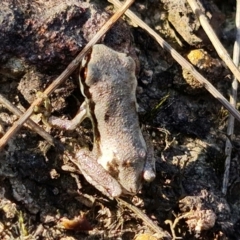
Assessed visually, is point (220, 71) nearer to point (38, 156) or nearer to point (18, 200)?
point (38, 156)

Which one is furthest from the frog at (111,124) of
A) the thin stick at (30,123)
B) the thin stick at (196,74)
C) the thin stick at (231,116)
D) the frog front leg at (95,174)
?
the thin stick at (231,116)

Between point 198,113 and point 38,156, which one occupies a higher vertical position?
point 38,156

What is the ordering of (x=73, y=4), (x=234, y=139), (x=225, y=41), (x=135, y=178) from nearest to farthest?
(x=135, y=178) < (x=73, y=4) < (x=234, y=139) < (x=225, y=41)

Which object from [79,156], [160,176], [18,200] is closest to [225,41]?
[160,176]

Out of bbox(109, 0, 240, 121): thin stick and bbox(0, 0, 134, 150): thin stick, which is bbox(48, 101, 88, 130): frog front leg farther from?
bbox(109, 0, 240, 121): thin stick

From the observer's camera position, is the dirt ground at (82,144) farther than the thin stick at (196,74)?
No

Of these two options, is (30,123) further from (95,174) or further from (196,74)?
(196,74)

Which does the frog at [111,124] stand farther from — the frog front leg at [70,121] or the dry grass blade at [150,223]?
the dry grass blade at [150,223]
